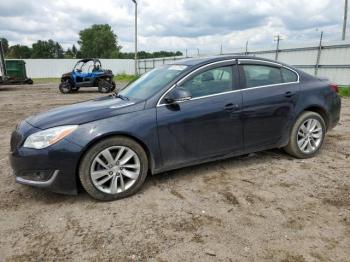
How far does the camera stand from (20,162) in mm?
3312

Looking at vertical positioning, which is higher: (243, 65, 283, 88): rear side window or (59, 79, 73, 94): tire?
(243, 65, 283, 88): rear side window

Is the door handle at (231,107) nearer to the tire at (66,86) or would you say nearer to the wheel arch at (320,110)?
the wheel arch at (320,110)

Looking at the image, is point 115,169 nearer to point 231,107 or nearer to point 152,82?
point 152,82

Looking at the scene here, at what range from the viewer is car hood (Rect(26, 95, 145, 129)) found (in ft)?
11.0

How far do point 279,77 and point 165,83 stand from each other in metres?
1.74

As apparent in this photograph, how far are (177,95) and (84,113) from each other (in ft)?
3.51

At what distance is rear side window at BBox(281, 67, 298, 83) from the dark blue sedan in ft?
0.06

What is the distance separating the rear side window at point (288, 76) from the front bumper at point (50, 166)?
3.02 m

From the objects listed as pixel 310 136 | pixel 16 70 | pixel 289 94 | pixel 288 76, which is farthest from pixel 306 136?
pixel 16 70

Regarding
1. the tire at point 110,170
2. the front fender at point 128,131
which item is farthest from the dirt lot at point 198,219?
the front fender at point 128,131

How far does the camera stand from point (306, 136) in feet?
15.2

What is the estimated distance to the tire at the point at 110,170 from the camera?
3301 millimetres

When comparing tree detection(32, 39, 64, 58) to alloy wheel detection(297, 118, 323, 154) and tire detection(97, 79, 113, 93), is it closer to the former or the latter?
tire detection(97, 79, 113, 93)

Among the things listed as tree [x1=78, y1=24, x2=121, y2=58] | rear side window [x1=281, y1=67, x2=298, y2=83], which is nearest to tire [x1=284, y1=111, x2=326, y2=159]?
rear side window [x1=281, y1=67, x2=298, y2=83]
